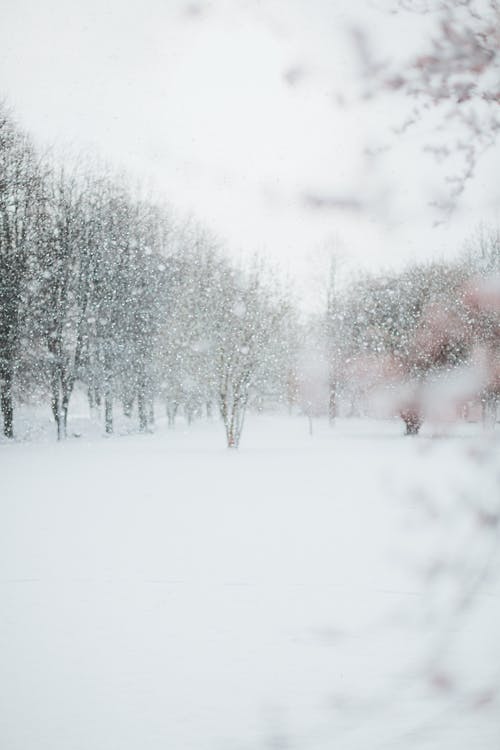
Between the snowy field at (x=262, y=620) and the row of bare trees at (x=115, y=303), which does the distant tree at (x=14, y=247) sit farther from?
the snowy field at (x=262, y=620)

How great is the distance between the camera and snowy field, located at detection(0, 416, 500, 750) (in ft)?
5.56

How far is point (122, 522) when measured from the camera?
816 cm

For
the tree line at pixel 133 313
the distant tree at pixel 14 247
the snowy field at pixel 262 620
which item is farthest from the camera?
the tree line at pixel 133 313

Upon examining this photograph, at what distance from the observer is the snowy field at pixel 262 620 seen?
169 cm

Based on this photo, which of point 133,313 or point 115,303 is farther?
point 133,313

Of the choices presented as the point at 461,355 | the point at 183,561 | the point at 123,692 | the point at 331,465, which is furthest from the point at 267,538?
the point at 331,465

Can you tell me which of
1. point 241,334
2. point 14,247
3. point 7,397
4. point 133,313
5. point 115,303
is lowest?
point 7,397

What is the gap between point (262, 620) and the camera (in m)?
4.66

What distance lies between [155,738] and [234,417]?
1653 cm

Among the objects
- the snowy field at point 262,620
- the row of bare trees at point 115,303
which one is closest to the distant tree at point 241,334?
the row of bare trees at point 115,303

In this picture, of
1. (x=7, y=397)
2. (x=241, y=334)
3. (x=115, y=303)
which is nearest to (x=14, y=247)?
(x=7, y=397)

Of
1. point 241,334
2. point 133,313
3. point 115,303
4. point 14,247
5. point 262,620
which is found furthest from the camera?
point 133,313

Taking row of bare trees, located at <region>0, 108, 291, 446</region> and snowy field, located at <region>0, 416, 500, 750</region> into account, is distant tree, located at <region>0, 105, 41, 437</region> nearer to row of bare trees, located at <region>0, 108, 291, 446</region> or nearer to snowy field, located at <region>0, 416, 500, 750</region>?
row of bare trees, located at <region>0, 108, 291, 446</region>

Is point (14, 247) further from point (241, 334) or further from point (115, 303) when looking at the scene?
point (241, 334)
